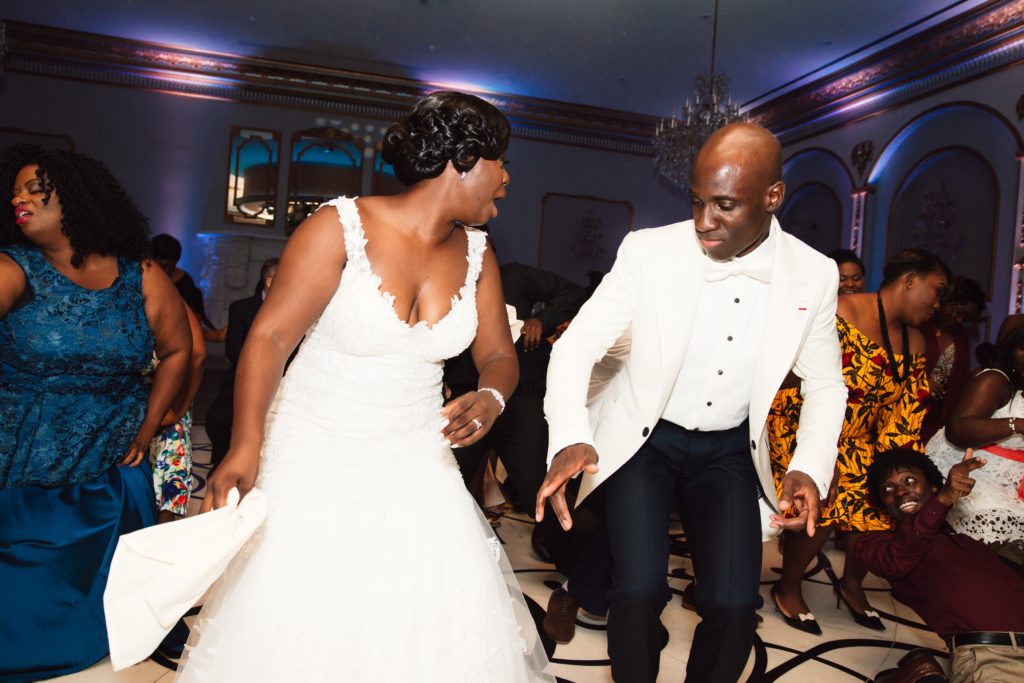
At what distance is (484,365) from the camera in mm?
2047

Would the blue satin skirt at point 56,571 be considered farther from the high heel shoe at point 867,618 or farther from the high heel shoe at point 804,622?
the high heel shoe at point 867,618

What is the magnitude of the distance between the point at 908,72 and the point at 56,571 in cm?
902

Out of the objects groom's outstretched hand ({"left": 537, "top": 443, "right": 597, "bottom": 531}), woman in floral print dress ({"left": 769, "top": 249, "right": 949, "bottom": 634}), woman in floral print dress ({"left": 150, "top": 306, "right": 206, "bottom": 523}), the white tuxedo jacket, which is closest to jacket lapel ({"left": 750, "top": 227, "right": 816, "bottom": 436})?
the white tuxedo jacket

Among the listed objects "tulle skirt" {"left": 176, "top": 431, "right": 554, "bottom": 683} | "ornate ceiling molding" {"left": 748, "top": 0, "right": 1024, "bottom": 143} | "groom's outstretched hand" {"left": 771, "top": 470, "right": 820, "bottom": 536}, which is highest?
"ornate ceiling molding" {"left": 748, "top": 0, "right": 1024, "bottom": 143}

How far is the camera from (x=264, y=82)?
34.9 feet

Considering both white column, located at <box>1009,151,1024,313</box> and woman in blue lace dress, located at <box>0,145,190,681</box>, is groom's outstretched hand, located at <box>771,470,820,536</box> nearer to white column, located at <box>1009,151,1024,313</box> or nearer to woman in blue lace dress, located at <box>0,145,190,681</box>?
woman in blue lace dress, located at <box>0,145,190,681</box>

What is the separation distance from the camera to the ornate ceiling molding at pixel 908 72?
7.27m

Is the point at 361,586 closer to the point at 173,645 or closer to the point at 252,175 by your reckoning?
the point at 173,645

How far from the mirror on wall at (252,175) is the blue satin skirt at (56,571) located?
8.64 metres

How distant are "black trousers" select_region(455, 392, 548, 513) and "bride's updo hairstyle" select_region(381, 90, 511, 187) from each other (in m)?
1.70

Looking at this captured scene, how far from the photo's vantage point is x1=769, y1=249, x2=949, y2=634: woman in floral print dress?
131 inches

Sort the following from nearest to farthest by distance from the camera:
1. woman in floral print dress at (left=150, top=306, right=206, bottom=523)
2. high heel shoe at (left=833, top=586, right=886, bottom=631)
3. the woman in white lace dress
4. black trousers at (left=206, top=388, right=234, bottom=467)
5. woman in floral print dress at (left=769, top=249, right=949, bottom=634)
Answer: woman in floral print dress at (left=150, top=306, right=206, bottom=523)
the woman in white lace dress
woman in floral print dress at (left=769, top=249, right=949, bottom=634)
high heel shoe at (left=833, top=586, right=886, bottom=631)
black trousers at (left=206, top=388, right=234, bottom=467)

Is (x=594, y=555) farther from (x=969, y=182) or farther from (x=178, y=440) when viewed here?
(x=969, y=182)

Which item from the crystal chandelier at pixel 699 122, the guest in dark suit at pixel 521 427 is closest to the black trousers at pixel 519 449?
the guest in dark suit at pixel 521 427
